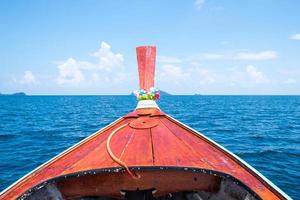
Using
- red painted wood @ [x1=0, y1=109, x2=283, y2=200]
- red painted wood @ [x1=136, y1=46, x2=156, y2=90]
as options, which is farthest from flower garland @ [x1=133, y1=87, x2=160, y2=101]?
red painted wood @ [x1=0, y1=109, x2=283, y2=200]

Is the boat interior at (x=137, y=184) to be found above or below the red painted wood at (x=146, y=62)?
below

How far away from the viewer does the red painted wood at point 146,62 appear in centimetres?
597

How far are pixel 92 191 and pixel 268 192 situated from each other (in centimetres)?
215

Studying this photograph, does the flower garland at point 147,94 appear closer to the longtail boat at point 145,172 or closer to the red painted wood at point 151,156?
the red painted wood at point 151,156

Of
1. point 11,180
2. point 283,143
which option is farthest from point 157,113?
point 283,143

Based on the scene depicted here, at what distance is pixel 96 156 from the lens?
3.74 m

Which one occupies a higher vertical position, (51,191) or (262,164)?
(51,191)

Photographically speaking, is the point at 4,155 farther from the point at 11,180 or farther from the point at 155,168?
the point at 155,168

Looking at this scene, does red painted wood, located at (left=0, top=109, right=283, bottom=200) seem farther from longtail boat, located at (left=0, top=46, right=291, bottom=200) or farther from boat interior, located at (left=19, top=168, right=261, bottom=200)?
boat interior, located at (left=19, top=168, right=261, bottom=200)

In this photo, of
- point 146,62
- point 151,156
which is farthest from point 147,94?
point 151,156

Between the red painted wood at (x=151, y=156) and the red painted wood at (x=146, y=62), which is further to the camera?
the red painted wood at (x=146, y=62)

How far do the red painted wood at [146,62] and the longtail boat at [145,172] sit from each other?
169 cm

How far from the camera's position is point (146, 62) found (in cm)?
612

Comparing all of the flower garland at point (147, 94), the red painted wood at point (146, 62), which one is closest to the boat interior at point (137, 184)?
the flower garland at point (147, 94)
